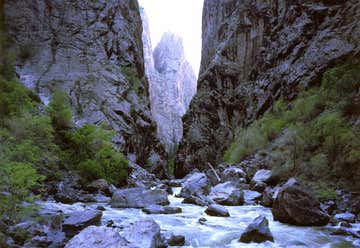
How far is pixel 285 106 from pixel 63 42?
80.4 feet

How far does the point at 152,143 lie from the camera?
121 ft

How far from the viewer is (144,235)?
576cm

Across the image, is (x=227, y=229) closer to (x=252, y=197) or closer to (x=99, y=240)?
(x=99, y=240)

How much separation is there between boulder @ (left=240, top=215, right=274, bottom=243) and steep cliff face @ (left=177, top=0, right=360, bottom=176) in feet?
60.0

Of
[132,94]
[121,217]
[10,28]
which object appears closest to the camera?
[121,217]

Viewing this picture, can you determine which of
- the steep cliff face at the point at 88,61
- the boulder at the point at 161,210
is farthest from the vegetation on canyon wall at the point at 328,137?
the steep cliff face at the point at 88,61

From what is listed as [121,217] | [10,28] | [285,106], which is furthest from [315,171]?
→ [10,28]

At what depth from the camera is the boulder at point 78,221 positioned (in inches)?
259

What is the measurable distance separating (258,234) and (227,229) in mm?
1481

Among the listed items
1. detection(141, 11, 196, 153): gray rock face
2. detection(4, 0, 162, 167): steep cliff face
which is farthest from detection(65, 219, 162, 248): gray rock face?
detection(141, 11, 196, 153): gray rock face

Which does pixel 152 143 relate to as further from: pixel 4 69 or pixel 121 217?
pixel 121 217

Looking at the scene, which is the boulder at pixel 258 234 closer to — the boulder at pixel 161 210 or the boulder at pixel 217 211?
the boulder at pixel 217 211

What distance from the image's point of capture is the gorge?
23.2 feet

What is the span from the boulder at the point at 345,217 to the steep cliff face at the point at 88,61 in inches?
831
